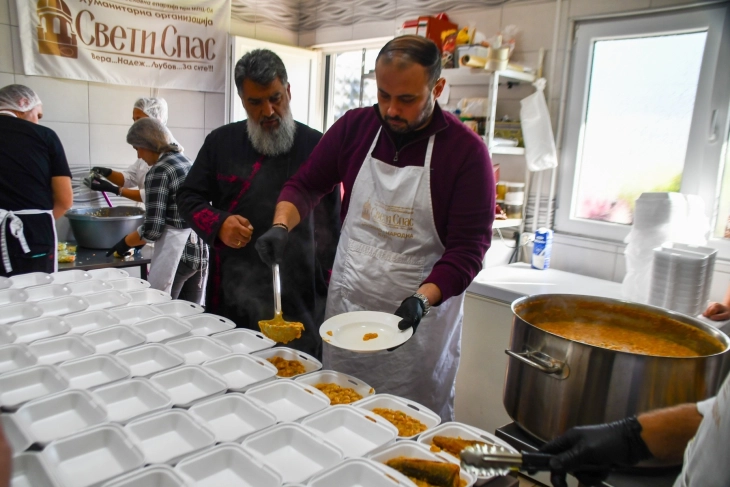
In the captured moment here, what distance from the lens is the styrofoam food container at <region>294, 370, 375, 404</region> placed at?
4.80 ft

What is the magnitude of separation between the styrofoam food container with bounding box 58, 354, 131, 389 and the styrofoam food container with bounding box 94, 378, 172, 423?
6 centimetres

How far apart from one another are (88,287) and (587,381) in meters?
1.96

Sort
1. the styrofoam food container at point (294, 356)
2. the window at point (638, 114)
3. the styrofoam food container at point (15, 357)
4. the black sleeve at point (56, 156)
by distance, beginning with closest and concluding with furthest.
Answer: the styrofoam food container at point (15, 357) → the styrofoam food container at point (294, 356) → the window at point (638, 114) → the black sleeve at point (56, 156)

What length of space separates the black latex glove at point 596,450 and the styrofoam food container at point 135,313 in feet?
4.82

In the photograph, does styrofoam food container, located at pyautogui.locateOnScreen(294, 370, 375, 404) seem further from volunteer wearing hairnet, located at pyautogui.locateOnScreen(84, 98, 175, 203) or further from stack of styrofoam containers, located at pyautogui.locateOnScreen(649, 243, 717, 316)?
volunteer wearing hairnet, located at pyautogui.locateOnScreen(84, 98, 175, 203)

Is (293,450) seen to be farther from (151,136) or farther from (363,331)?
(151,136)

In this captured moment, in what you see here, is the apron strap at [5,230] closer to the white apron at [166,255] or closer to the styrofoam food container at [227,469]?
the white apron at [166,255]

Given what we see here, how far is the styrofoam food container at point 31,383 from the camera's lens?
1.36 metres

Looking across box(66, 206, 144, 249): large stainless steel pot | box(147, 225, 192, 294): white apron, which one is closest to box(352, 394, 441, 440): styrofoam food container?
box(147, 225, 192, 294): white apron

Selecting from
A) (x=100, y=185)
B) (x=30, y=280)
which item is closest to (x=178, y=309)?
(x=30, y=280)

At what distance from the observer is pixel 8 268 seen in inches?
108

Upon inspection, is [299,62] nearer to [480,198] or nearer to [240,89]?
[240,89]

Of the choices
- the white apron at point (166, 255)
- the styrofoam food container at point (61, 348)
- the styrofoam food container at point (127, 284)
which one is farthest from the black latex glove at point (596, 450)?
the white apron at point (166, 255)

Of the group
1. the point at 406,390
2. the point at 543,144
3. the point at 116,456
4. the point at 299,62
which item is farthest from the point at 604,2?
the point at 116,456
